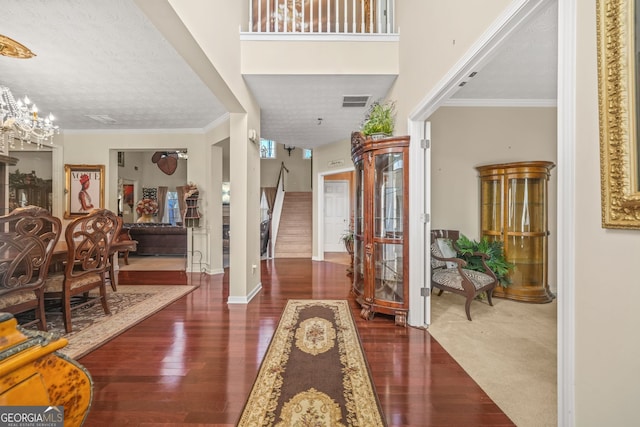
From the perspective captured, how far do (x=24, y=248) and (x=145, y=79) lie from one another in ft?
7.62

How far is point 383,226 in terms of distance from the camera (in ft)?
9.71

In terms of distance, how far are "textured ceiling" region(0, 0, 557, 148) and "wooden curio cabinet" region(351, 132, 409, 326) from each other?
1.10 m

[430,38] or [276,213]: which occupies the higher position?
[430,38]

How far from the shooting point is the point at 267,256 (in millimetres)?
6746

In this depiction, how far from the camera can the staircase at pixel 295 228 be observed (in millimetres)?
7030

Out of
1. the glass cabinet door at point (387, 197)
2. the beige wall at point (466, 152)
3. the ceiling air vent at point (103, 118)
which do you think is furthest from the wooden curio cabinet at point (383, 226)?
the ceiling air vent at point (103, 118)

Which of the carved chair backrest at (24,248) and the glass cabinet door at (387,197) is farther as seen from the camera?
the glass cabinet door at (387,197)

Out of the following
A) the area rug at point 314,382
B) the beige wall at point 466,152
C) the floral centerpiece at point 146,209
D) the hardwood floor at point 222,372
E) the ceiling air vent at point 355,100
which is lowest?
the hardwood floor at point 222,372

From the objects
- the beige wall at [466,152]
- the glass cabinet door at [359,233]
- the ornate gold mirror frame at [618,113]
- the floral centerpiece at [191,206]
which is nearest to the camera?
the ornate gold mirror frame at [618,113]

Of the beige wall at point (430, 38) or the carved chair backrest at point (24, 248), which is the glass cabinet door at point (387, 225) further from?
the carved chair backrest at point (24, 248)

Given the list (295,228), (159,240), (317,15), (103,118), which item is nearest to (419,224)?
(317,15)

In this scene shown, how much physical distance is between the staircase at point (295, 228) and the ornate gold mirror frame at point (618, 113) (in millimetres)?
6266

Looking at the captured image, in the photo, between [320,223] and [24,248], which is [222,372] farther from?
[320,223]

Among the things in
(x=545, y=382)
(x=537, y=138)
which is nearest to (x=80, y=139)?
(x=545, y=382)
